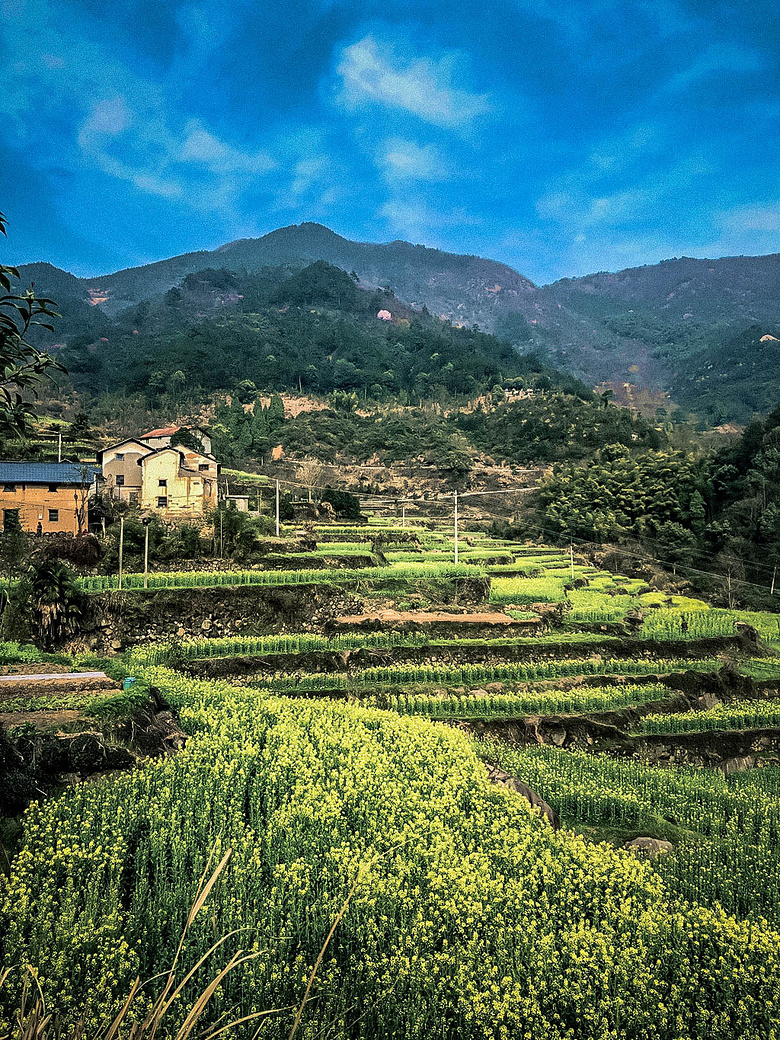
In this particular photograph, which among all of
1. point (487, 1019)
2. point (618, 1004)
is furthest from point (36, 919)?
point (618, 1004)

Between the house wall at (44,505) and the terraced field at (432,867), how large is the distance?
13957mm

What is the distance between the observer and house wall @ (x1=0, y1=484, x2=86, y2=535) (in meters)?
26.4

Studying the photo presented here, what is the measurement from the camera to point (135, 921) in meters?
6.28

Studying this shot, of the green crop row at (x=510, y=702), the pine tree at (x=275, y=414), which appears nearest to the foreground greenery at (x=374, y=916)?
the green crop row at (x=510, y=702)

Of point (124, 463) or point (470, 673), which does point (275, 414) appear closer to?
point (124, 463)

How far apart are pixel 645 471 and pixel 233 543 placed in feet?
111

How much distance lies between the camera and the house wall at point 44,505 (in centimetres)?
2641

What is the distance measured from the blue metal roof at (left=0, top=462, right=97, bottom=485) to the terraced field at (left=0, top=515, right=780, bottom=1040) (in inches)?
557

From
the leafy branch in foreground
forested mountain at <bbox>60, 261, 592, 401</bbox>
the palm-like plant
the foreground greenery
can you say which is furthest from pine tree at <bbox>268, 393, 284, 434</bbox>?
the leafy branch in foreground

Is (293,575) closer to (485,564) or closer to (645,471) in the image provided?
(485,564)

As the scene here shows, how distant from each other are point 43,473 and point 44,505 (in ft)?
4.72

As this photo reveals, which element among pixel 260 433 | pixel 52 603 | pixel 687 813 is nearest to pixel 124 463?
pixel 52 603

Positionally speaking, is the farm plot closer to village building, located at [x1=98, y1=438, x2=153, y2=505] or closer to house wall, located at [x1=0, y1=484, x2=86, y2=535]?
house wall, located at [x1=0, y1=484, x2=86, y2=535]

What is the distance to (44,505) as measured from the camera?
27.0 m
